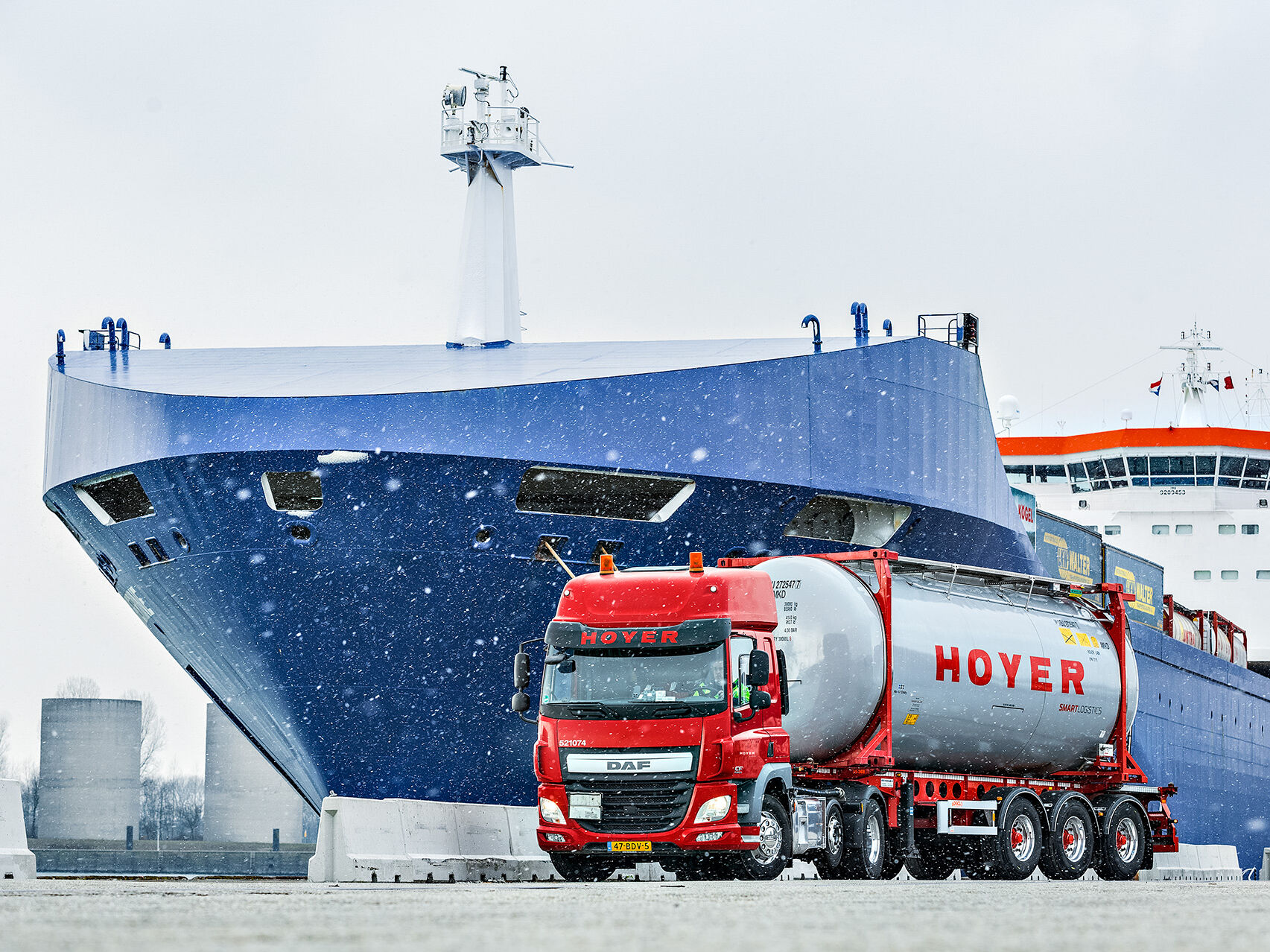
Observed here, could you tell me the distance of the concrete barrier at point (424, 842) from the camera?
15477mm

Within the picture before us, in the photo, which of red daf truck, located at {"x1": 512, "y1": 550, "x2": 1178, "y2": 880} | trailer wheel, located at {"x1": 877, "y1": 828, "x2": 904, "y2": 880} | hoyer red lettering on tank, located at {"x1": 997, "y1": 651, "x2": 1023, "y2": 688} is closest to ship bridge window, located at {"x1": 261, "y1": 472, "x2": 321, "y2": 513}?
red daf truck, located at {"x1": 512, "y1": 550, "x2": 1178, "y2": 880}

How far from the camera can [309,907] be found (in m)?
8.33

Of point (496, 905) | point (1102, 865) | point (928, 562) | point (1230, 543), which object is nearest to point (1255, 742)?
point (1230, 543)

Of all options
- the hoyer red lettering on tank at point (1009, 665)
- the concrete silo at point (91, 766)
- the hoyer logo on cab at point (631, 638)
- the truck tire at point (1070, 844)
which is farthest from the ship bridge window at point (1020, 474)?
the hoyer logo on cab at point (631, 638)

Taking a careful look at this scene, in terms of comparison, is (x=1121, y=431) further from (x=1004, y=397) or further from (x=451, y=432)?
(x=451, y=432)

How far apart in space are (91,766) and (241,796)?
4.44 metres

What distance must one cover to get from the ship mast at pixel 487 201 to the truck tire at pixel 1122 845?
13150 millimetres

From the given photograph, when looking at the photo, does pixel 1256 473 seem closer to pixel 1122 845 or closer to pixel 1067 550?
pixel 1067 550

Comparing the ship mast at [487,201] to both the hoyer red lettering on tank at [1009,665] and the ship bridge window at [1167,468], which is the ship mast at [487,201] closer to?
the hoyer red lettering on tank at [1009,665]

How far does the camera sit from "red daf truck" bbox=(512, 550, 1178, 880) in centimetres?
1507

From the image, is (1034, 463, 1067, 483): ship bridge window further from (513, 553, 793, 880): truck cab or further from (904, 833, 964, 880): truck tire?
(513, 553, 793, 880): truck cab

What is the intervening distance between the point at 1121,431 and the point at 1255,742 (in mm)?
9201

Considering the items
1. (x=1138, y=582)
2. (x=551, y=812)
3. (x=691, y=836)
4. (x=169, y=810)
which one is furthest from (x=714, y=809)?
(x=169, y=810)

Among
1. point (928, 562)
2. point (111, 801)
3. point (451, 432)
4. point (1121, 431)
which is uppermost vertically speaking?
point (1121, 431)
